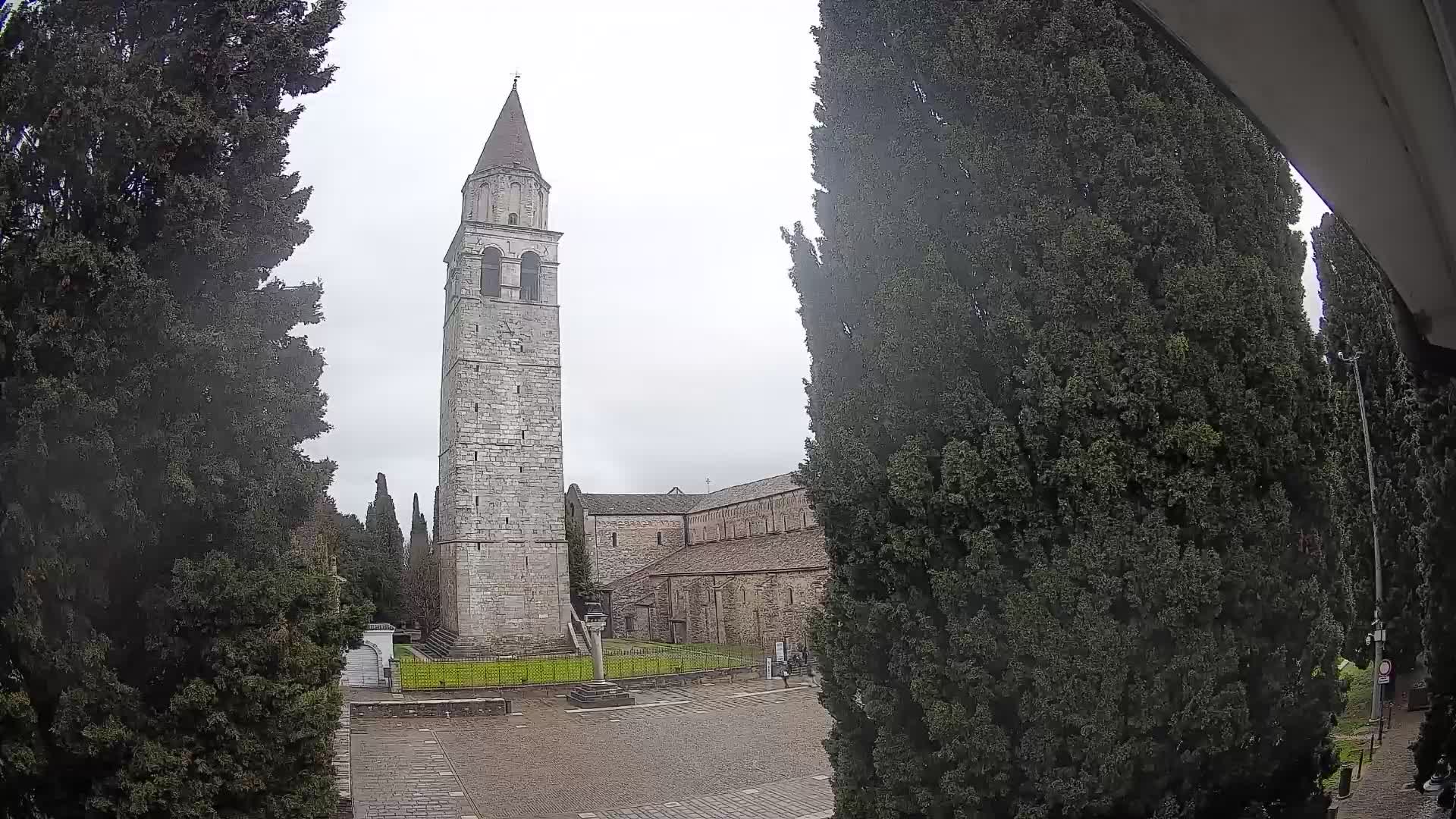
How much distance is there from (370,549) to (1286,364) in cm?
4574

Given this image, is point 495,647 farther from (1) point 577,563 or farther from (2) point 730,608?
(2) point 730,608

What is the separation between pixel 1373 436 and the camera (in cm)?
1505

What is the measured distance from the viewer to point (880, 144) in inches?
246

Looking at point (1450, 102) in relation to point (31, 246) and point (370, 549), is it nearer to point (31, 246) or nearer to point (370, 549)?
point (31, 246)

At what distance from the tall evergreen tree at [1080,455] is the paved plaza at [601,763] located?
740 cm

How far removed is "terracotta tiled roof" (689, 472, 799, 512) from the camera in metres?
42.4

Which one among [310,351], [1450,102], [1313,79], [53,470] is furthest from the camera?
[310,351]

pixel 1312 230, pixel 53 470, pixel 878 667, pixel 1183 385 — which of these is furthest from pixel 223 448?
pixel 1312 230

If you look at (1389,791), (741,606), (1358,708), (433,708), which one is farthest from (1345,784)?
(741,606)

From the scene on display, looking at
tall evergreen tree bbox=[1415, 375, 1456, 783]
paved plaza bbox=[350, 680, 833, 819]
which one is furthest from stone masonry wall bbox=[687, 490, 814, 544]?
tall evergreen tree bbox=[1415, 375, 1456, 783]

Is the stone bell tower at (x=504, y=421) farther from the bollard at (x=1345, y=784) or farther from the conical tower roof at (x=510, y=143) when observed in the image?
the bollard at (x=1345, y=784)

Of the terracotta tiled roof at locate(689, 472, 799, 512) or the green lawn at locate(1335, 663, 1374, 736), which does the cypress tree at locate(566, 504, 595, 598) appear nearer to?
the terracotta tiled roof at locate(689, 472, 799, 512)

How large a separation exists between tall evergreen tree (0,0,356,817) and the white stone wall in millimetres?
27107

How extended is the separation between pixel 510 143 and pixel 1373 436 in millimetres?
31140
